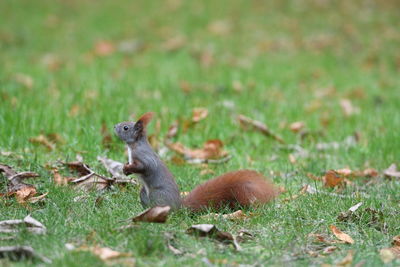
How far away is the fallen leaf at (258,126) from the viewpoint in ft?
19.3

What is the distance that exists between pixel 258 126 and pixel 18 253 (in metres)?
3.44

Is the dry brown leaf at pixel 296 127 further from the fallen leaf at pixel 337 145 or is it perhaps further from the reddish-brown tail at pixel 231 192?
the reddish-brown tail at pixel 231 192

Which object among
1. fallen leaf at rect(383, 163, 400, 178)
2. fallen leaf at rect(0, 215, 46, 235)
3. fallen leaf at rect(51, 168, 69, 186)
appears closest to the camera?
fallen leaf at rect(0, 215, 46, 235)

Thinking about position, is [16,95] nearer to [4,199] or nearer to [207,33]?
[4,199]

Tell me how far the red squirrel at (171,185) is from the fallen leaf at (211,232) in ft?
1.14

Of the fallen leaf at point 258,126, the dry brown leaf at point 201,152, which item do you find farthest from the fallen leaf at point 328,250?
the fallen leaf at point 258,126

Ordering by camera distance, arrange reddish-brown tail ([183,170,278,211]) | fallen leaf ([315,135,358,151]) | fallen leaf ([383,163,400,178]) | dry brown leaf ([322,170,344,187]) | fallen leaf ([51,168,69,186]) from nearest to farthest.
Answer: reddish-brown tail ([183,170,278,211]) → fallen leaf ([51,168,69,186]) → dry brown leaf ([322,170,344,187]) → fallen leaf ([383,163,400,178]) → fallen leaf ([315,135,358,151])

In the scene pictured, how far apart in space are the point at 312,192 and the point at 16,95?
3.28m

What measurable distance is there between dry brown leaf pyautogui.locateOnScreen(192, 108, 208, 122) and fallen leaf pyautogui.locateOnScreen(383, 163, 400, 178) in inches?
66.7

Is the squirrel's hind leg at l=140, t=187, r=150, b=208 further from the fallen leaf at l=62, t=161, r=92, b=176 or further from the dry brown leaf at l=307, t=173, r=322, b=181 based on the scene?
the dry brown leaf at l=307, t=173, r=322, b=181

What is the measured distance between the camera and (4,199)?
370cm

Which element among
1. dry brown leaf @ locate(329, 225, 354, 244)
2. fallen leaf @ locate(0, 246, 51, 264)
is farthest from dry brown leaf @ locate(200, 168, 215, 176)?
fallen leaf @ locate(0, 246, 51, 264)

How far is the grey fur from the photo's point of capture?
139 inches

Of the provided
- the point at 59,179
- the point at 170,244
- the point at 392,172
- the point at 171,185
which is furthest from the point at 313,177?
the point at 170,244
